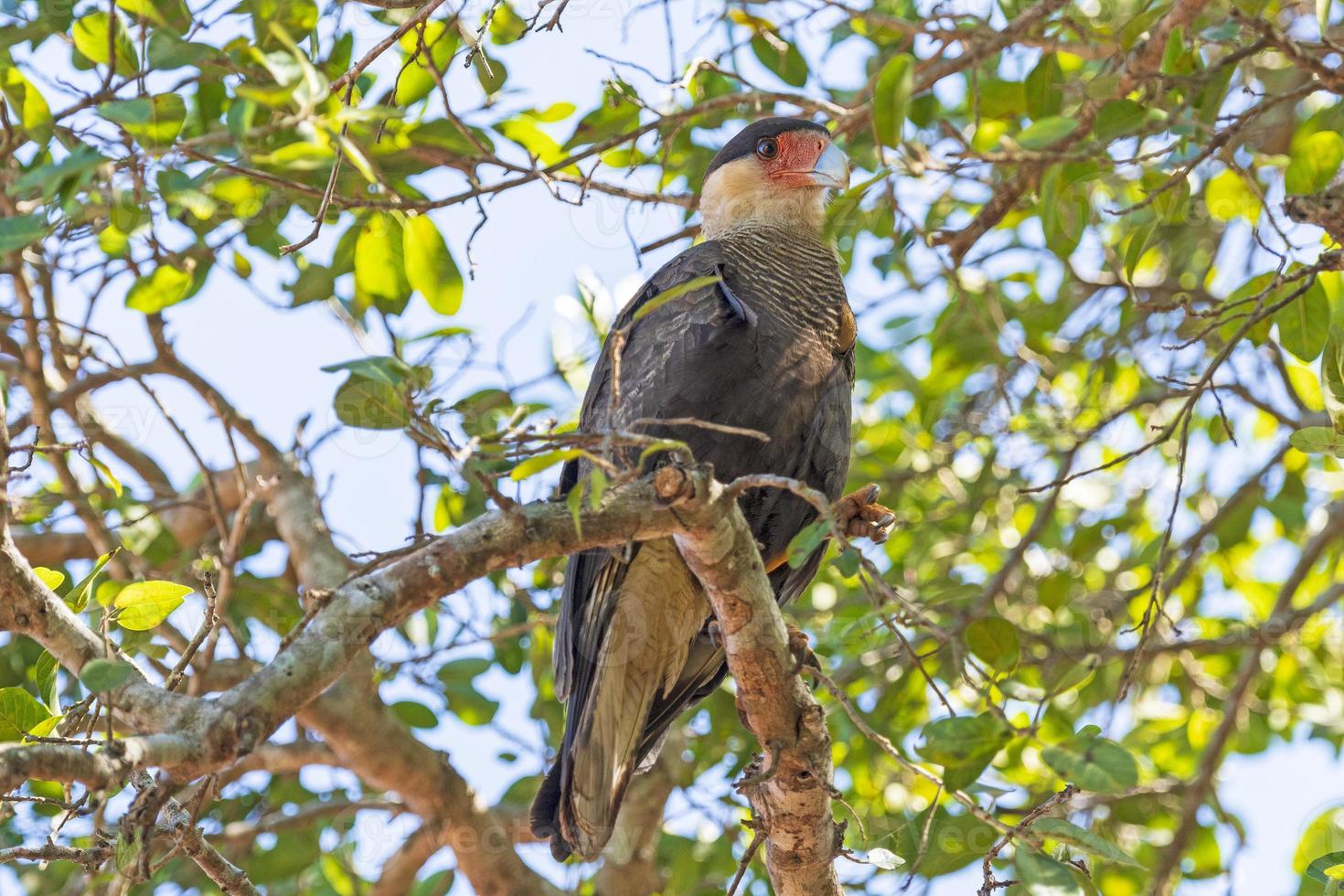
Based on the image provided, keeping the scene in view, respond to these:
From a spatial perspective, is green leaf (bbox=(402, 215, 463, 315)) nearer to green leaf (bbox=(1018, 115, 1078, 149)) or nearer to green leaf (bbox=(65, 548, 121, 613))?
green leaf (bbox=(65, 548, 121, 613))

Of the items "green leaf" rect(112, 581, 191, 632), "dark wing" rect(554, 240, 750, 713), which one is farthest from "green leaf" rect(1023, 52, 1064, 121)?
"green leaf" rect(112, 581, 191, 632)

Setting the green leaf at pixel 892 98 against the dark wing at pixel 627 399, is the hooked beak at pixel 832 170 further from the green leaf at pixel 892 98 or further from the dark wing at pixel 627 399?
the green leaf at pixel 892 98

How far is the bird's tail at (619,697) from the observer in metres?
2.88

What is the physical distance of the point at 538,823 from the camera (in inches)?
113

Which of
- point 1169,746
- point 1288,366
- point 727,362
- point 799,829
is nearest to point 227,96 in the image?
point 727,362

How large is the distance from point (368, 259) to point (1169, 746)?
3.62 metres

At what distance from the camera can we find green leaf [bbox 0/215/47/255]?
1950 millimetres

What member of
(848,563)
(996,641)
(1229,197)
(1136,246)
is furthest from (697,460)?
(1229,197)

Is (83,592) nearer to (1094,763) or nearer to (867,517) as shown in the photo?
(867,517)

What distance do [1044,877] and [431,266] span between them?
210 centimetres

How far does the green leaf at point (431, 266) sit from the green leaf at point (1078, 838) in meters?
1.96

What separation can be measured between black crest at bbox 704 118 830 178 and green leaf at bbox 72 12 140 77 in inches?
71.7

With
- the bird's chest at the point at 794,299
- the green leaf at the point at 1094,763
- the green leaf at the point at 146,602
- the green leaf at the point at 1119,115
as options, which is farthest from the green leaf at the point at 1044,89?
the green leaf at the point at 146,602

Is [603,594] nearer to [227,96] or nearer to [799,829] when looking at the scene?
[799,829]
